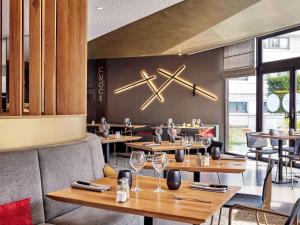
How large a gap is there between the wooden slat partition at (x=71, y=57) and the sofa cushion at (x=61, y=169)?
0.68m

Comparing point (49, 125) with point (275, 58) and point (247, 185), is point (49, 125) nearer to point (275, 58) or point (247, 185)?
point (247, 185)

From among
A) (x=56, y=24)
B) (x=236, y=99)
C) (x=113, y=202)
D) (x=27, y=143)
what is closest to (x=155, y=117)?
(x=236, y=99)

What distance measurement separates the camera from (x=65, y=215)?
3.00m

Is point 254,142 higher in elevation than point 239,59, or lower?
lower

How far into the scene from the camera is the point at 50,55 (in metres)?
3.63

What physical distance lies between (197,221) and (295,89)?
24.6 feet

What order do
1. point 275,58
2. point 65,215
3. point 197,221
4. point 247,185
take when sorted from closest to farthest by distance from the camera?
point 197,221 → point 65,215 → point 247,185 → point 275,58

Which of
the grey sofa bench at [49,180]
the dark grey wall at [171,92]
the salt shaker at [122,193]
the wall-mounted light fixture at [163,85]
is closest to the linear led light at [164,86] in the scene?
the wall-mounted light fixture at [163,85]

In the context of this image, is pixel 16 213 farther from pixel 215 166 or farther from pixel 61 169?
pixel 215 166

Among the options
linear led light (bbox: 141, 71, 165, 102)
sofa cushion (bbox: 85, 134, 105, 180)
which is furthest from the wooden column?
linear led light (bbox: 141, 71, 165, 102)

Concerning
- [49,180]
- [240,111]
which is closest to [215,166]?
[49,180]

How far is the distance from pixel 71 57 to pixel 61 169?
4.63 feet

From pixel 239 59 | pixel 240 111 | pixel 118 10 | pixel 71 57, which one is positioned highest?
pixel 118 10

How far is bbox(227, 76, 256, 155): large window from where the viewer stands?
1016cm
